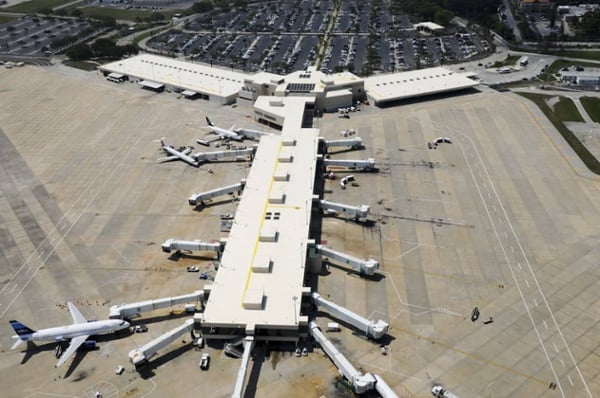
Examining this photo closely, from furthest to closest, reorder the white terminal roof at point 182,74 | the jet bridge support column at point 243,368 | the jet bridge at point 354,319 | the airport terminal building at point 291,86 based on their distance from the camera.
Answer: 1. the white terminal roof at point 182,74
2. the airport terminal building at point 291,86
3. the jet bridge at point 354,319
4. the jet bridge support column at point 243,368

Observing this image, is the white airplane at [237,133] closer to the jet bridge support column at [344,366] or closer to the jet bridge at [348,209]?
the jet bridge at [348,209]

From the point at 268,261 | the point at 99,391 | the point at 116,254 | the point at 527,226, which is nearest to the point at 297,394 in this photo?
the point at 268,261

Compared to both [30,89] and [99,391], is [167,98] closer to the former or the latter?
[30,89]

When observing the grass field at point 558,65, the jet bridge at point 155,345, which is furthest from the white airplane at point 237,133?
the grass field at point 558,65

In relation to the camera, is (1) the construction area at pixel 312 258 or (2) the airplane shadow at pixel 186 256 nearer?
(1) the construction area at pixel 312 258

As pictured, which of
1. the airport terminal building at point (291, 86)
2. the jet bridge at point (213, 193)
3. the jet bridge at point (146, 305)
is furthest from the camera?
the airport terminal building at point (291, 86)

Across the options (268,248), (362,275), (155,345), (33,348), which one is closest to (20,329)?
(33,348)
